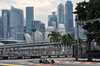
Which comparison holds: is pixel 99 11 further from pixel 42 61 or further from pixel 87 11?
pixel 42 61

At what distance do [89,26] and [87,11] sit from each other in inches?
176

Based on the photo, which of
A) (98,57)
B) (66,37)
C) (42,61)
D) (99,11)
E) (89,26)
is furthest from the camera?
(66,37)

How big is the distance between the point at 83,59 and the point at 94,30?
7752 mm

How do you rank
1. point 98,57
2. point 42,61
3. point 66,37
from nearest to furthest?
point 42,61 < point 98,57 < point 66,37

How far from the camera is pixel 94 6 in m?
45.9

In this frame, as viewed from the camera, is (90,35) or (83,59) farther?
(90,35)

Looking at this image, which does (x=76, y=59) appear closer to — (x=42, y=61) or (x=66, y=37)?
(x=42, y=61)

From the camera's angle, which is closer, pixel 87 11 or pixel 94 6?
pixel 94 6

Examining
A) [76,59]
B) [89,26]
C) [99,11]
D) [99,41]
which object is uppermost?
[99,11]

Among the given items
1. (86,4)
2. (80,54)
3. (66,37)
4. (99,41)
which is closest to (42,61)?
(80,54)

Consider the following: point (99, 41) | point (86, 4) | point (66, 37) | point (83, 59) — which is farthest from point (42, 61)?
point (66, 37)

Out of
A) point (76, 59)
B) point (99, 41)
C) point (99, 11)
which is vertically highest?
point (99, 11)

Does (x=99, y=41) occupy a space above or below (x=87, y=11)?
below

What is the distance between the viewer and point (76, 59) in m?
43.4
